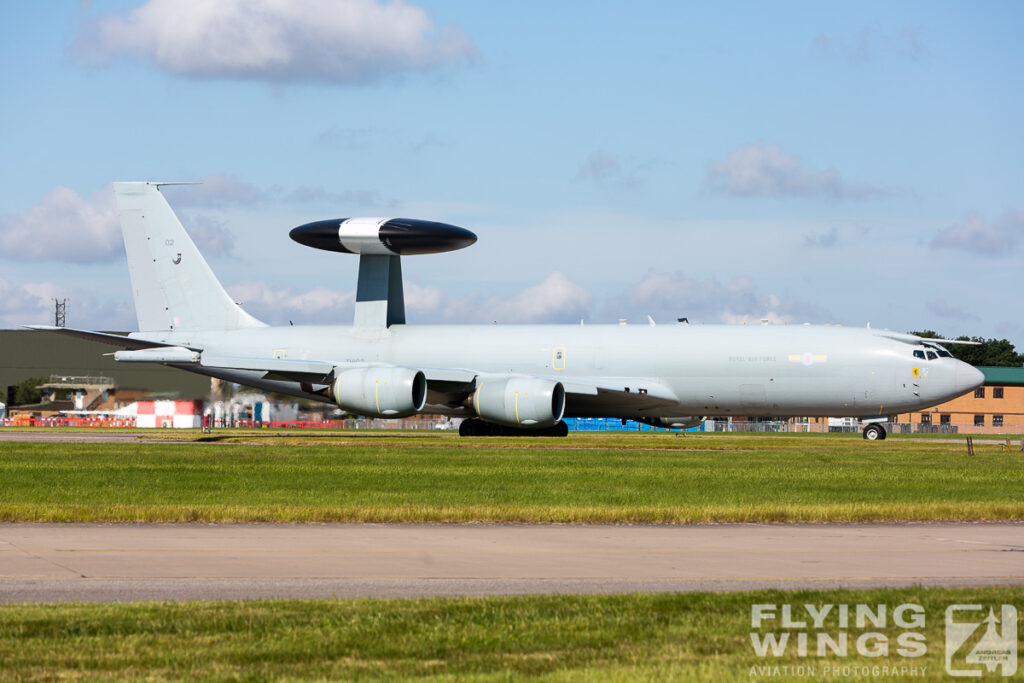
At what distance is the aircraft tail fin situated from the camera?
192 feet

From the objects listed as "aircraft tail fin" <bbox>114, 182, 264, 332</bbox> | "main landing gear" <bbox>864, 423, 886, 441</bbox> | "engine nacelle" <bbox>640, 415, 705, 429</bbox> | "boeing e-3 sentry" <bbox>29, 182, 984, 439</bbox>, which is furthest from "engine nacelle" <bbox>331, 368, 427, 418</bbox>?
"main landing gear" <bbox>864, 423, 886, 441</bbox>

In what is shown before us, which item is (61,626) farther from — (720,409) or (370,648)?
(720,409)

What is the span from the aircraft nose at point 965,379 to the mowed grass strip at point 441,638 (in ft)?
125

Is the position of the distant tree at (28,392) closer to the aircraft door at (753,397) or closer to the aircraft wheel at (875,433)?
the aircraft door at (753,397)

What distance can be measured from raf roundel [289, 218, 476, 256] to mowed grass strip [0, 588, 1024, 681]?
41.4 meters

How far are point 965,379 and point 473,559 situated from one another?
3742 cm

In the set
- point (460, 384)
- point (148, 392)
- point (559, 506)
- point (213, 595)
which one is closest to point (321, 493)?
point (559, 506)

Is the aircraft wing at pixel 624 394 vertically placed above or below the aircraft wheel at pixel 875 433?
above

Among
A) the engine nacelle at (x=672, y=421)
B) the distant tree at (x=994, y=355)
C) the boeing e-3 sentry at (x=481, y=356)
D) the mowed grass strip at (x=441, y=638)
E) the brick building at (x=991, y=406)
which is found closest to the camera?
the mowed grass strip at (x=441, y=638)

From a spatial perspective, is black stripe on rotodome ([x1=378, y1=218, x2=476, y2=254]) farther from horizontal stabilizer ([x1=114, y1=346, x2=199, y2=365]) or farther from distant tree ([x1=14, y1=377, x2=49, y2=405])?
distant tree ([x1=14, y1=377, x2=49, y2=405])

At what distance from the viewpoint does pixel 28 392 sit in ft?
338

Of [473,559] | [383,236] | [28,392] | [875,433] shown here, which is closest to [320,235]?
[383,236]

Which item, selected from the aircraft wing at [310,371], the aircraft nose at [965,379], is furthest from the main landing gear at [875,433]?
the aircraft wing at [310,371]

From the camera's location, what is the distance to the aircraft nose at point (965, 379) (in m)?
47.6
